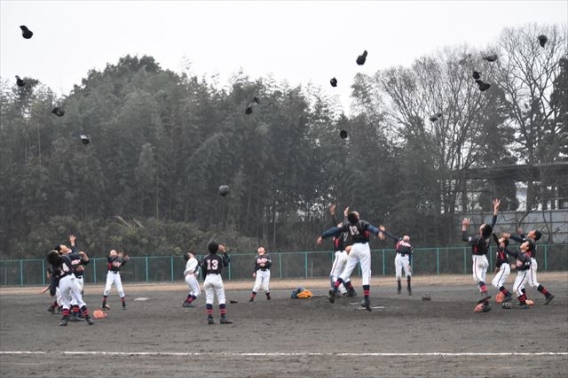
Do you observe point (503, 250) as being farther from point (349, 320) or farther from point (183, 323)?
point (183, 323)

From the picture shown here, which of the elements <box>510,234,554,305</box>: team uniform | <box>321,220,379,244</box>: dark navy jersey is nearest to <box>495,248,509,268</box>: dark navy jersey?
<box>510,234,554,305</box>: team uniform

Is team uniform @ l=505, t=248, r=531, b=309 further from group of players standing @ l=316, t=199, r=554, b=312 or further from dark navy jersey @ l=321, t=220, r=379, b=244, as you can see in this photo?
dark navy jersey @ l=321, t=220, r=379, b=244

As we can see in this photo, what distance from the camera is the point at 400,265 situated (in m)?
32.5

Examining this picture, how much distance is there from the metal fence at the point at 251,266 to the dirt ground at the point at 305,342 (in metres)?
33.0

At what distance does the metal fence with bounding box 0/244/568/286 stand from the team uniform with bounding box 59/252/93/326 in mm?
36133

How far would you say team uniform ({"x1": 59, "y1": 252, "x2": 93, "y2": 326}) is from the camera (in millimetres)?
22719

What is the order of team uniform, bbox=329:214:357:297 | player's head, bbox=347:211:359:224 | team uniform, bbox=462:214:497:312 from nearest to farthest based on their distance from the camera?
player's head, bbox=347:211:359:224, team uniform, bbox=462:214:497:312, team uniform, bbox=329:214:357:297

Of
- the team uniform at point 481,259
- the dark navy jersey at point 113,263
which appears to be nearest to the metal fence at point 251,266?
the dark navy jersey at point 113,263

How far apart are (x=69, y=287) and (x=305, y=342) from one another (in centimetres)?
772

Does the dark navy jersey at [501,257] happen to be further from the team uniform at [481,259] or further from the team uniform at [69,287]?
the team uniform at [69,287]

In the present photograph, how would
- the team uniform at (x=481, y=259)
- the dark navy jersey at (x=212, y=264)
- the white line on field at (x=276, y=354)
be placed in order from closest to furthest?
the white line on field at (x=276, y=354), the dark navy jersey at (x=212, y=264), the team uniform at (x=481, y=259)

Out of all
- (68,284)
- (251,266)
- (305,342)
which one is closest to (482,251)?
(305,342)

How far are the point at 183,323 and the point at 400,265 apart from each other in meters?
11.5

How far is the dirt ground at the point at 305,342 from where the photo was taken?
14016 mm
